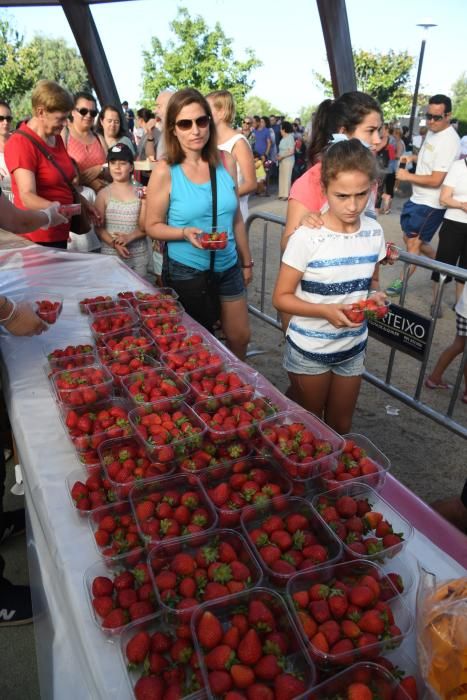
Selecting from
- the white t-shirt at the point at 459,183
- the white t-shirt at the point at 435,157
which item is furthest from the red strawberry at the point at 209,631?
the white t-shirt at the point at 435,157

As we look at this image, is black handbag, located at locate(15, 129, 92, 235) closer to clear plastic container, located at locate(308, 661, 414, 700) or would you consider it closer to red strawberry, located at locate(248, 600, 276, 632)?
red strawberry, located at locate(248, 600, 276, 632)

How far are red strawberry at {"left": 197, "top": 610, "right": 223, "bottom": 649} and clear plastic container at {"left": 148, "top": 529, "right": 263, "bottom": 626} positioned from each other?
41 mm

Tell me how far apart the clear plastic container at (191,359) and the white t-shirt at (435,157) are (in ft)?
15.1

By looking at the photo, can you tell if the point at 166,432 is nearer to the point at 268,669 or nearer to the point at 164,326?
the point at 268,669

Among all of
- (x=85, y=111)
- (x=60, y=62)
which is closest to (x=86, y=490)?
(x=85, y=111)

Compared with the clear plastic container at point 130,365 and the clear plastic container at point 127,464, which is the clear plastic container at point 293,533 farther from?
the clear plastic container at point 130,365

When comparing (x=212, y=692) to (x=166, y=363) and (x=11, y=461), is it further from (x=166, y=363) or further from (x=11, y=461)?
(x=11, y=461)

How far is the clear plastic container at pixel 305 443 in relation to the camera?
1.46 m

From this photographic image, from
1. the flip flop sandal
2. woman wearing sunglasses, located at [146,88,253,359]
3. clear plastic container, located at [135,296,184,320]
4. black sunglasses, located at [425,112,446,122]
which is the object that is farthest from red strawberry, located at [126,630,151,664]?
black sunglasses, located at [425,112,446,122]

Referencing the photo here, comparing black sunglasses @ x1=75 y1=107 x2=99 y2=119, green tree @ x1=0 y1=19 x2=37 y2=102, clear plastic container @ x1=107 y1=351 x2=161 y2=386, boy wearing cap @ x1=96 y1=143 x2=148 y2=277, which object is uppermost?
Answer: green tree @ x1=0 y1=19 x2=37 y2=102

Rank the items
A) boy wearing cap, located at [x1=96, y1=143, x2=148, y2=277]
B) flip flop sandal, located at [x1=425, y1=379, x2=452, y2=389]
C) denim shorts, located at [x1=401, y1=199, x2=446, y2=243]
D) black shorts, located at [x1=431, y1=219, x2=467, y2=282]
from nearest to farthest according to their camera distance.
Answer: boy wearing cap, located at [x1=96, y1=143, x2=148, y2=277] < flip flop sandal, located at [x1=425, y1=379, x2=452, y2=389] < black shorts, located at [x1=431, y1=219, x2=467, y2=282] < denim shorts, located at [x1=401, y1=199, x2=446, y2=243]

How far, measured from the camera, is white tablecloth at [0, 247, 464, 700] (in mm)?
1131

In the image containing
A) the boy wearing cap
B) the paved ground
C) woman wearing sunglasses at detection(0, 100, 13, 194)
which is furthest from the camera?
woman wearing sunglasses at detection(0, 100, 13, 194)

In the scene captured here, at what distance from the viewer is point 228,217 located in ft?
9.89
